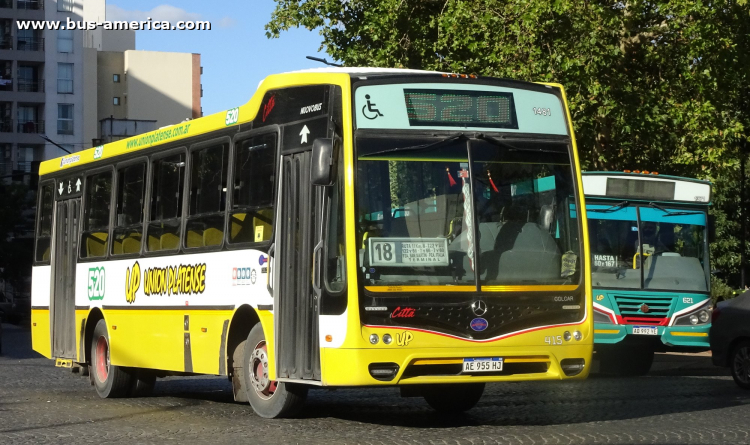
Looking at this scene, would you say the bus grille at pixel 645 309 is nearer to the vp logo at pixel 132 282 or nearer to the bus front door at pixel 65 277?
the vp logo at pixel 132 282

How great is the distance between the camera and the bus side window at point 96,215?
640 inches

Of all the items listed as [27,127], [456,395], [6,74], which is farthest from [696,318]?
[6,74]

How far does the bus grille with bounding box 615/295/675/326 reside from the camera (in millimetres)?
18531

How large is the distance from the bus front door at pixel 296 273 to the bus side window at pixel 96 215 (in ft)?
16.5

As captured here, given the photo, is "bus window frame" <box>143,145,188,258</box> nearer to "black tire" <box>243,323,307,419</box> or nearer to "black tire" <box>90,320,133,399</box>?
"black tire" <box>90,320,133,399</box>

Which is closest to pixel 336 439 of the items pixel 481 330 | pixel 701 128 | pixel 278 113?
pixel 481 330

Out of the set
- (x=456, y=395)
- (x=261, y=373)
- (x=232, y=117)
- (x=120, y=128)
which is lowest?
(x=456, y=395)

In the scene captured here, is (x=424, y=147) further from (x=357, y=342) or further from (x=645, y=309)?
(x=645, y=309)

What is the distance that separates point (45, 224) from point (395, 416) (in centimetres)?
778

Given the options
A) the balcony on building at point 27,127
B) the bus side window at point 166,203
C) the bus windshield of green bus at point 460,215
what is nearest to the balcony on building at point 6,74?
the balcony on building at point 27,127

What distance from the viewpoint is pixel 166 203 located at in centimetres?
1445

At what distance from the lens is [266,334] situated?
11.9m

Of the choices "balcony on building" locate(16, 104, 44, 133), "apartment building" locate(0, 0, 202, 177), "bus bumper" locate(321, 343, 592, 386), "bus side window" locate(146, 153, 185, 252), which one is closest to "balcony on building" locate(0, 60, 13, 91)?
"apartment building" locate(0, 0, 202, 177)

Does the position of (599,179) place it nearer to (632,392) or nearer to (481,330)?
(632,392)
